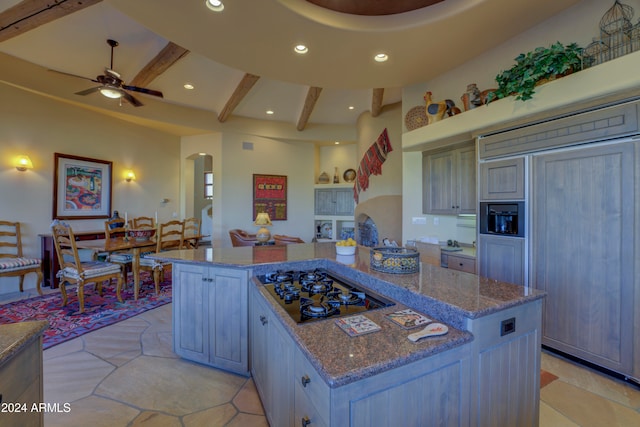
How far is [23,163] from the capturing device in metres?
4.24

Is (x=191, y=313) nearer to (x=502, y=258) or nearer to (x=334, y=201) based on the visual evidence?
(x=502, y=258)

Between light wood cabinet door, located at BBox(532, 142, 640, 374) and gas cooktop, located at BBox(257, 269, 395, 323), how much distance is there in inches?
75.2

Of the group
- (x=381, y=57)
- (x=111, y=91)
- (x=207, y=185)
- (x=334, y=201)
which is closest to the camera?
(x=381, y=57)

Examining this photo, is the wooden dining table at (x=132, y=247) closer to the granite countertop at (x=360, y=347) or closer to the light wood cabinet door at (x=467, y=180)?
the granite countertop at (x=360, y=347)

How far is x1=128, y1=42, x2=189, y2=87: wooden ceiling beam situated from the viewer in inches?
158

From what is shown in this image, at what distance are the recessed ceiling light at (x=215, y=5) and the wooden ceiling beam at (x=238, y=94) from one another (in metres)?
2.34

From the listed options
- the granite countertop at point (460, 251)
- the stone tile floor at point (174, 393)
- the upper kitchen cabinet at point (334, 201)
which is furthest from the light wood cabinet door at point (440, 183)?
the upper kitchen cabinet at point (334, 201)

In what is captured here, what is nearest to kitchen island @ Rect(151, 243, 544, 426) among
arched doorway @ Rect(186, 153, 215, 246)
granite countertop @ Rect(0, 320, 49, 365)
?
granite countertop @ Rect(0, 320, 49, 365)

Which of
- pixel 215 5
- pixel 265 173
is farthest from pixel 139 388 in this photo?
pixel 265 173

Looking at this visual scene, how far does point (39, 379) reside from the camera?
39.2 inches

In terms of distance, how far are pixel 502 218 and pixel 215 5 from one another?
11.0 ft

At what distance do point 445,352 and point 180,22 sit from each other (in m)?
3.39

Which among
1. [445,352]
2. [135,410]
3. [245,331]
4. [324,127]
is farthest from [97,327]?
[324,127]

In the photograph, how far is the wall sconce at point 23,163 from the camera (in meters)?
4.23
